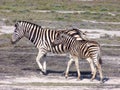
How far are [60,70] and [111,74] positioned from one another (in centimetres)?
190

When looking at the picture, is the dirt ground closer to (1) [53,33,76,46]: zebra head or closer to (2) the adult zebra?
(2) the adult zebra

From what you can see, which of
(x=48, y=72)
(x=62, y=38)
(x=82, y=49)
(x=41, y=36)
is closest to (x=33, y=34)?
(x=41, y=36)

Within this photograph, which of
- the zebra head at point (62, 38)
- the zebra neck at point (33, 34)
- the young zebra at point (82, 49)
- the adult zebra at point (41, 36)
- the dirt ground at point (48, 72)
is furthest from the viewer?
the zebra neck at point (33, 34)

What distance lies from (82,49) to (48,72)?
209 cm

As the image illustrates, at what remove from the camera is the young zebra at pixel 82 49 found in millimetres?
20047

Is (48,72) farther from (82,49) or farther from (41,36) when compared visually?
(82,49)

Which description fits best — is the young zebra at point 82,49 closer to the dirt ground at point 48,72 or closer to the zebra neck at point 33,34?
the dirt ground at point 48,72

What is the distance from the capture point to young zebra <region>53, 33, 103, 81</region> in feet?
65.8

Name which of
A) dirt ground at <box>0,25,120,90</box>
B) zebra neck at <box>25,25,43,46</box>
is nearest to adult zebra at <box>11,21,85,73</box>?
zebra neck at <box>25,25,43,46</box>

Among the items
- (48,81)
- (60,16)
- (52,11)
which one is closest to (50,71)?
(48,81)

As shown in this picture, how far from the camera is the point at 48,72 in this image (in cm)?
2181

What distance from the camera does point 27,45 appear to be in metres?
28.8

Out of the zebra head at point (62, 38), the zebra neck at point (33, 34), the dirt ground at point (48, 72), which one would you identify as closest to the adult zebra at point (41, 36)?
the zebra neck at point (33, 34)

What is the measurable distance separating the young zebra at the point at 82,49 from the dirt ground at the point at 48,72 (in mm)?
595
